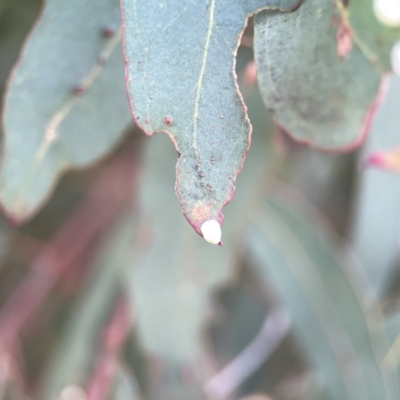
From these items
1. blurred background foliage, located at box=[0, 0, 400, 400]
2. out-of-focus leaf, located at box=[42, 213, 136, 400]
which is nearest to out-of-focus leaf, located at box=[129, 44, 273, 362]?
blurred background foliage, located at box=[0, 0, 400, 400]

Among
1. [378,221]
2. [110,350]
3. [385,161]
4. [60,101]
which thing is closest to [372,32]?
[385,161]

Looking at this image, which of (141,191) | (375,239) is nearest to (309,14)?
(141,191)

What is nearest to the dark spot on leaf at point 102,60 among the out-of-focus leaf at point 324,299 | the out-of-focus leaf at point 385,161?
the out-of-focus leaf at point 385,161

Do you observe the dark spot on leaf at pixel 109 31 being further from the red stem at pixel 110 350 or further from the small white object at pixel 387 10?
the red stem at pixel 110 350

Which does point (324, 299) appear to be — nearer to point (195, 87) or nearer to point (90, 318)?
point (90, 318)

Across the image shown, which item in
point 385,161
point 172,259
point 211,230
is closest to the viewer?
point 211,230

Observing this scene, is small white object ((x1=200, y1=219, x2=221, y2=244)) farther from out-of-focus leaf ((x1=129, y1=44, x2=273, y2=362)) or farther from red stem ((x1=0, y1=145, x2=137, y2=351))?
red stem ((x1=0, y1=145, x2=137, y2=351))
